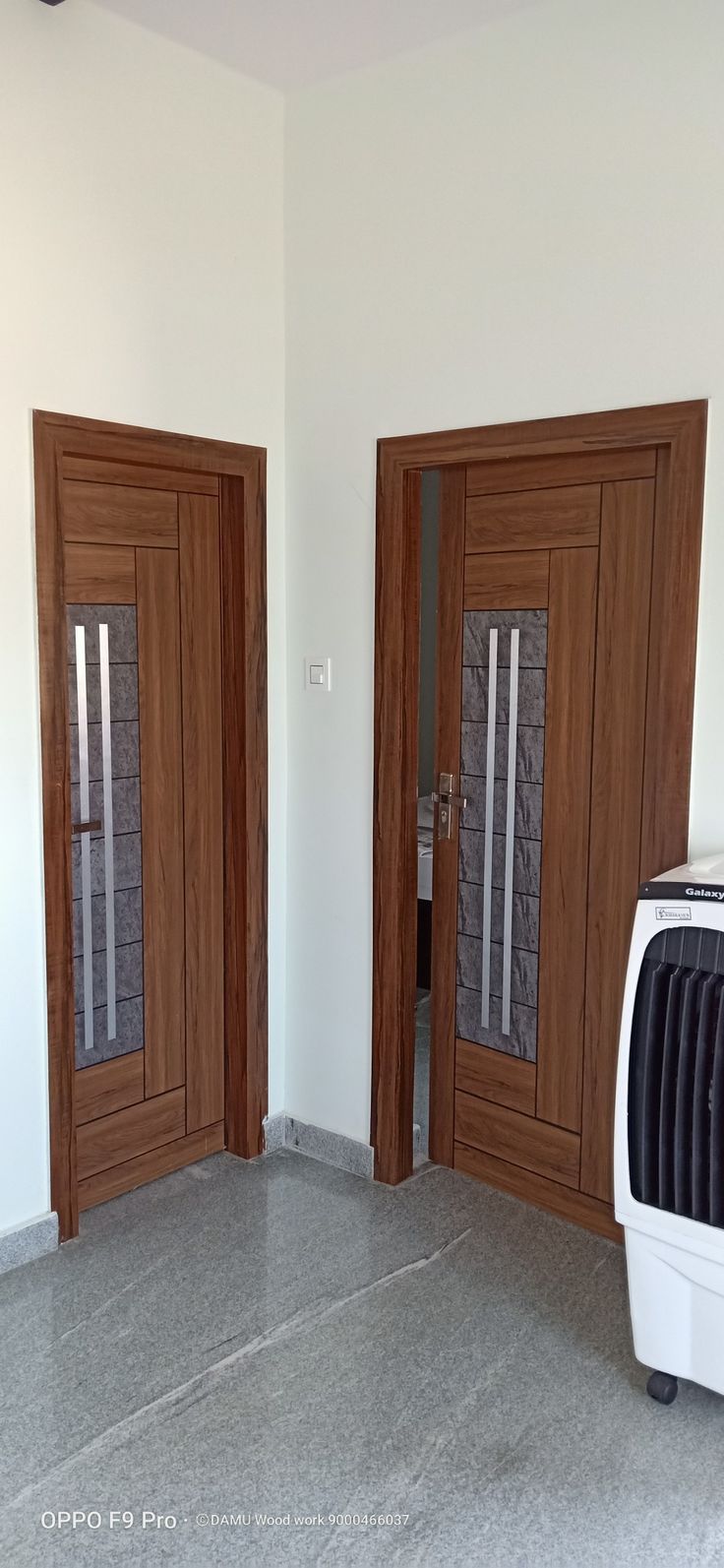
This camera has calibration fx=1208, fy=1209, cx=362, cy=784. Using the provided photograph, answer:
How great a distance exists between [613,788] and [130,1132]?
159 centimetres

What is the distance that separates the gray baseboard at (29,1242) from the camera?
2850mm

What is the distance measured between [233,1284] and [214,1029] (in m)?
0.84

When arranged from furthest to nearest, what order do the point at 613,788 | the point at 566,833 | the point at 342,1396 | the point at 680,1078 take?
the point at 566,833 < the point at 613,788 < the point at 342,1396 < the point at 680,1078

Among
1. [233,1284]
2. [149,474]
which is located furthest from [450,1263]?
[149,474]

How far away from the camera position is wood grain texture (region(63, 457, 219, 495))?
2.93 meters

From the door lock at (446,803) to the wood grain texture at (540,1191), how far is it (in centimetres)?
89

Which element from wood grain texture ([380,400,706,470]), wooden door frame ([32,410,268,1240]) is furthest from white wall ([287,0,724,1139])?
wooden door frame ([32,410,268,1240])

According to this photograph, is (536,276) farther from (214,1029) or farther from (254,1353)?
(254,1353)

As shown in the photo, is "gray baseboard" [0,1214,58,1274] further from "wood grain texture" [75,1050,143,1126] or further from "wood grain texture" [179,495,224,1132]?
"wood grain texture" [179,495,224,1132]

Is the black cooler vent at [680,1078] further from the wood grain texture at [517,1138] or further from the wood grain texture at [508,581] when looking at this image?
the wood grain texture at [508,581]

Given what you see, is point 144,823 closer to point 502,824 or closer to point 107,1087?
point 107,1087

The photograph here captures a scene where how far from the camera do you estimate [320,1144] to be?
3.50 m

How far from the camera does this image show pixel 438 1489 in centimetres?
218

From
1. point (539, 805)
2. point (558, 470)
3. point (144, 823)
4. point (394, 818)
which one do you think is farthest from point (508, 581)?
point (144, 823)
